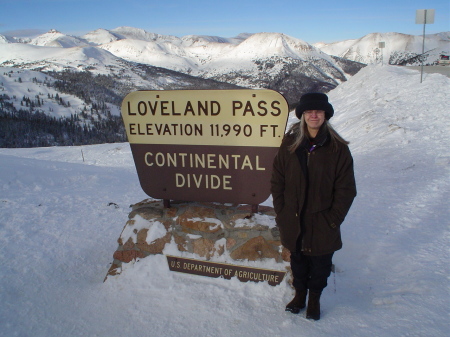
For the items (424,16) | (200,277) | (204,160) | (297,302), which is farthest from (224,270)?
(424,16)

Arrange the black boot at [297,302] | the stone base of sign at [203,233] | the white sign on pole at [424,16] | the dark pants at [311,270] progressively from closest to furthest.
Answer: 1. the dark pants at [311,270]
2. the black boot at [297,302]
3. the stone base of sign at [203,233]
4. the white sign on pole at [424,16]

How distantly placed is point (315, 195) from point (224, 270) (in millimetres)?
1281

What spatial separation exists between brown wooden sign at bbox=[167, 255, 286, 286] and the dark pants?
35cm

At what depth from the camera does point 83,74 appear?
160125 millimetres

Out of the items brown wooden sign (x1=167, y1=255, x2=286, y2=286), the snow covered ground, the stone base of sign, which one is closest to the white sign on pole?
the snow covered ground

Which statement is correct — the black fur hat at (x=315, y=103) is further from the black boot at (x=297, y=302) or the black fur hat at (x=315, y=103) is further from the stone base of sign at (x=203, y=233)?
the black boot at (x=297, y=302)

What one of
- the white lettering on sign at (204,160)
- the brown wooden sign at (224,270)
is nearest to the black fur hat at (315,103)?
the white lettering on sign at (204,160)

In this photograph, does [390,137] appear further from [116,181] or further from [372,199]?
[116,181]

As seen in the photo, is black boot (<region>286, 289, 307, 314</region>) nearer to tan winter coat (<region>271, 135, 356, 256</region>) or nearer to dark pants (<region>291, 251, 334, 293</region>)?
dark pants (<region>291, 251, 334, 293</region>)

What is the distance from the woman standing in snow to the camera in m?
2.32

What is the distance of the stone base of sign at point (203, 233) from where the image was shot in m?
3.15

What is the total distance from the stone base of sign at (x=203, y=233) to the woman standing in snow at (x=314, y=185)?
2.09 feet

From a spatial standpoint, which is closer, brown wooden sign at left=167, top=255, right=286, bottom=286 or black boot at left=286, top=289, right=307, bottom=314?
black boot at left=286, top=289, right=307, bottom=314

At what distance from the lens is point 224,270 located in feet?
10.4
